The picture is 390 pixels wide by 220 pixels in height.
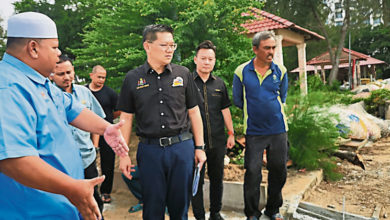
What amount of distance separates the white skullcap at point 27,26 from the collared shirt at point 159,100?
133cm

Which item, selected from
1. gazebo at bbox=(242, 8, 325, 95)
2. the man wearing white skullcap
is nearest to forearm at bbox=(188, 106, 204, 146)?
the man wearing white skullcap

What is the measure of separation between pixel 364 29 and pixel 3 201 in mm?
43639

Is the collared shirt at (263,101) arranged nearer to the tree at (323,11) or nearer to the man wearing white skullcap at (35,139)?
the man wearing white skullcap at (35,139)

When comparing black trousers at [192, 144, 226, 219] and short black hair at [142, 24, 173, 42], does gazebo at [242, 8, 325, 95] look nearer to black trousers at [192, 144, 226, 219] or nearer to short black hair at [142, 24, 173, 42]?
black trousers at [192, 144, 226, 219]

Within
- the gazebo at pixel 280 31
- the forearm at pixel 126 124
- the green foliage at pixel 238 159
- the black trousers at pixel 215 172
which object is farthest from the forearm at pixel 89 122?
the gazebo at pixel 280 31

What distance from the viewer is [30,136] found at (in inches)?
48.7

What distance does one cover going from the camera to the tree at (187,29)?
5512 mm

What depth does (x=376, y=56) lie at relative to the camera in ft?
120

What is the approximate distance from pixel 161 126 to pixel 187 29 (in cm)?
336

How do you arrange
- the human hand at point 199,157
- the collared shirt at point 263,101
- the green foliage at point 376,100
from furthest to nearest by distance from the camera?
1. the green foliage at point 376,100
2. the collared shirt at point 263,101
3. the human hand at point 199,157

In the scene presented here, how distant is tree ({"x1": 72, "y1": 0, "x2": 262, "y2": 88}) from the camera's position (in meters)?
5.51

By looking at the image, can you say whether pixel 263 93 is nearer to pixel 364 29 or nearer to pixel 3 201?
pixel 3 201

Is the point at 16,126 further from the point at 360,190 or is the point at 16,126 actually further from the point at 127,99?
the point at 360,190

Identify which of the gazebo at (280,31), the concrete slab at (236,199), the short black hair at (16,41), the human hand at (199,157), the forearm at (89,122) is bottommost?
the concrete slab at (236,199)
